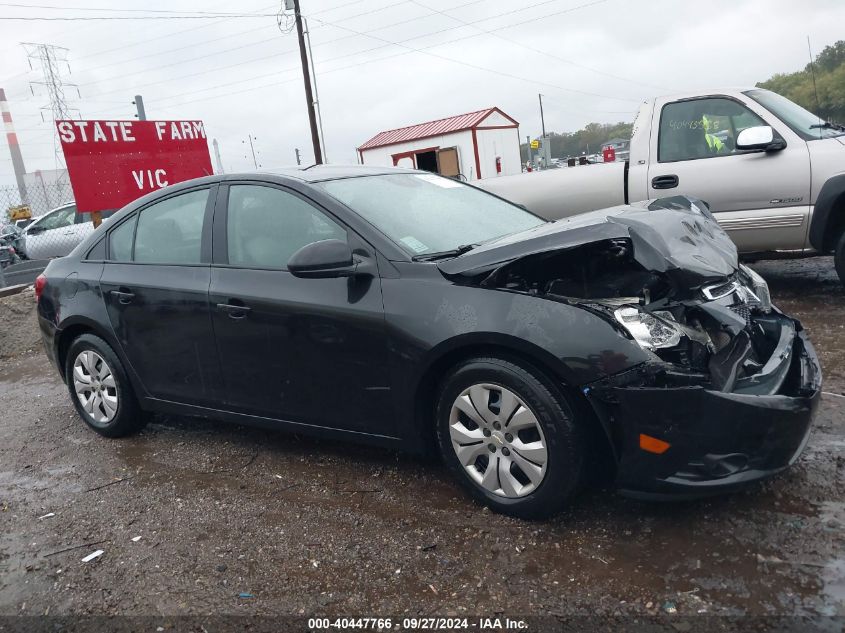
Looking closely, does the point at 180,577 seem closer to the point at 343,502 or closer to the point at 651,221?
the point at 343,502

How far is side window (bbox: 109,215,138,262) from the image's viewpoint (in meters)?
4.36

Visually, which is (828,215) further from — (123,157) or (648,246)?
(123,157)

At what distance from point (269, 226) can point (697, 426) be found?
2354 millimetres

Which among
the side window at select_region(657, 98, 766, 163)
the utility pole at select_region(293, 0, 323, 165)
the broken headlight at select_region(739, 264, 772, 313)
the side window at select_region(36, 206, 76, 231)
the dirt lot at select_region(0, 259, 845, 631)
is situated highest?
the utility pole at select_region(293, 0, 323, 165)

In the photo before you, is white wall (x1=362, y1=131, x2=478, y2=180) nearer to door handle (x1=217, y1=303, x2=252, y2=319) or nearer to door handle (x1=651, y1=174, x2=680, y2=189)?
door handle (x1=651, y1=174, x2=680, y2=189)

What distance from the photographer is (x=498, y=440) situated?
2.91 meters

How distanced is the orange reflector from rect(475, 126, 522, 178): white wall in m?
22.9

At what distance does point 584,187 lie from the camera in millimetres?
6547

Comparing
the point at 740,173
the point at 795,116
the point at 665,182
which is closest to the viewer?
the point at 740,173

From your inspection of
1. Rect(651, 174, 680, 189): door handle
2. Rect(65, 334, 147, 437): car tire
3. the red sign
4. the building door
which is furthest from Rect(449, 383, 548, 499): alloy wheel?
the building door

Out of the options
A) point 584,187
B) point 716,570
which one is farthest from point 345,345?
point 584,187

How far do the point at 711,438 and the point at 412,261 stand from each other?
146 centimetres

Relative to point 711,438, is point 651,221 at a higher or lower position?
higher

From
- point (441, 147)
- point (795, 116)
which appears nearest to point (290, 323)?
point (795, 116)
